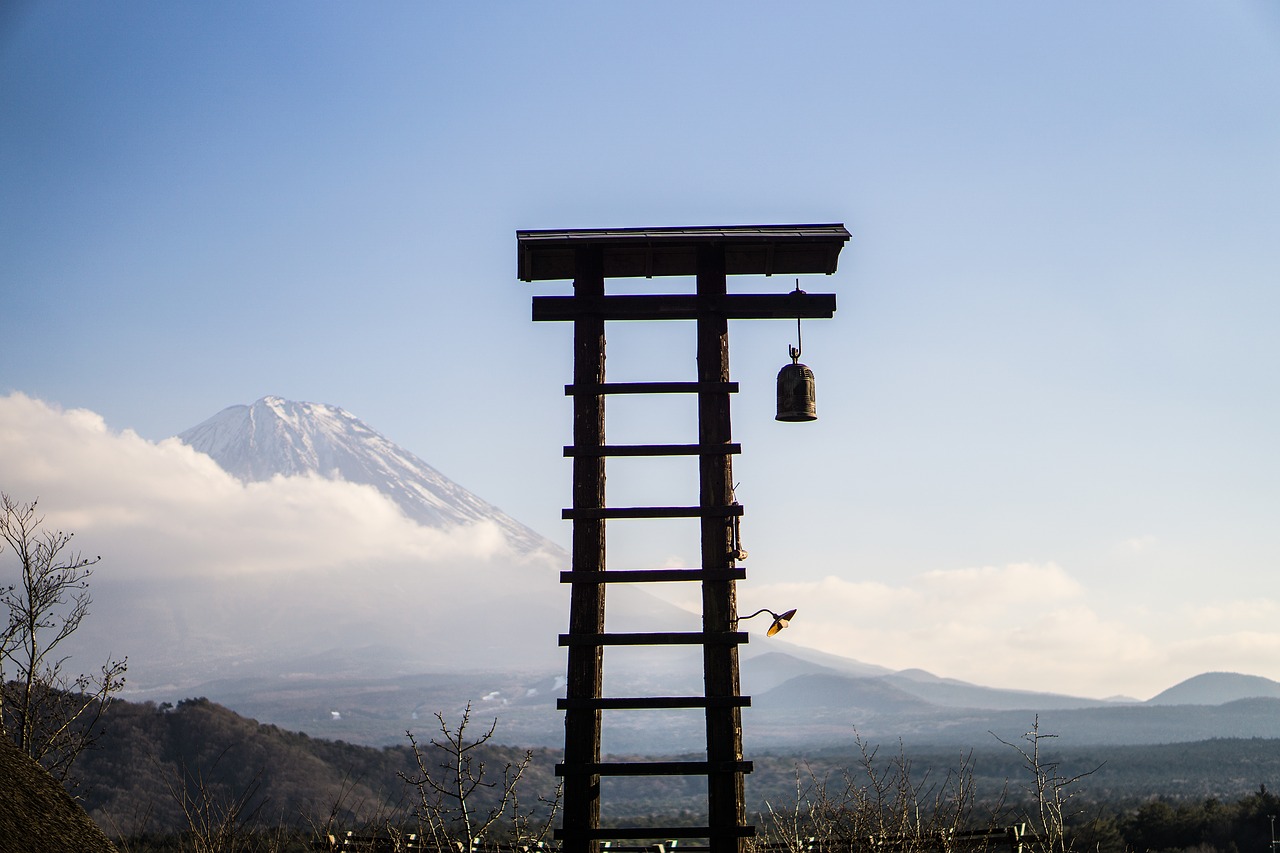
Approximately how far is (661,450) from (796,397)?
43.4 inches

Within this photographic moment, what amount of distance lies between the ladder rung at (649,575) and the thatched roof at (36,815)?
295 cm

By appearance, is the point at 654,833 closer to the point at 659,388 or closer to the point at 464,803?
the point at 464,803

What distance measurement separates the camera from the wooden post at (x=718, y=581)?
7.23m

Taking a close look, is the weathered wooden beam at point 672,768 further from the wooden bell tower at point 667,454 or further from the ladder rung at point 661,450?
the ladder rung at point 661,450

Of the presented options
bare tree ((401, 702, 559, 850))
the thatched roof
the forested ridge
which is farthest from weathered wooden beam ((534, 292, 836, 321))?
the forested ridge

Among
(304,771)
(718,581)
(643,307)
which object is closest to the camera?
(718,581)

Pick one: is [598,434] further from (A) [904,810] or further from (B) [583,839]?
(A) [904,810]

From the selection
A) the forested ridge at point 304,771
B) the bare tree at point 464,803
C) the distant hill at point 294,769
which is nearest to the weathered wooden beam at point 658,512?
the bare tree at point 464,803

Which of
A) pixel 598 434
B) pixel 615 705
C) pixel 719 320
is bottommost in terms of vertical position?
pixel 615 705

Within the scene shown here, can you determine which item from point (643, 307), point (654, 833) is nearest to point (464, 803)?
point (654, 833)

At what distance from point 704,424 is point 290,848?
19.2m

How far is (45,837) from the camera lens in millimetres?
5648

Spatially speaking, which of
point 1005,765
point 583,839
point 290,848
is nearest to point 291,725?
point 1005,765

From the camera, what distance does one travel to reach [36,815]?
575 centimetres
